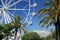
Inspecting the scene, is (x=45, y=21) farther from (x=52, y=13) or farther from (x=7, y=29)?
(x=7, y=29)

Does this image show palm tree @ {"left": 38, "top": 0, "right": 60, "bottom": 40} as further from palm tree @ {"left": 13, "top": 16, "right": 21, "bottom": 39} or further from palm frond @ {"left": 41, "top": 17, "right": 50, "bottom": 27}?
palm tree @ {"left": 13, "top": 16, "right": 21, "bottom": 39}

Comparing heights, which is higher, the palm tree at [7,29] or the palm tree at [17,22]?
the palm tree at [17,22]

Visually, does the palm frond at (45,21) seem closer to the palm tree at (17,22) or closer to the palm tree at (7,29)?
the palm tree at (17,22)

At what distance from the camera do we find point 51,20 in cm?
4175

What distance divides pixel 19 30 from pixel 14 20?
336 centimetres

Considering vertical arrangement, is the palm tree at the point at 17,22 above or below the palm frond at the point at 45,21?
above

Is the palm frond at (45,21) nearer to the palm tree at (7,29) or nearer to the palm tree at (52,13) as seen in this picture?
the palm tree at (52,13)

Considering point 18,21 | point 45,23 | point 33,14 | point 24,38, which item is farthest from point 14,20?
point 45,23

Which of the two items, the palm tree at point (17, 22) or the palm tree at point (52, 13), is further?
the palm tree at point (17, 22)

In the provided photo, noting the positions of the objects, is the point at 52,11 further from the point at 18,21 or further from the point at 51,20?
the point at 18,21

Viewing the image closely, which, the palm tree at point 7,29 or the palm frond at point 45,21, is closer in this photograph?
the palm frond at point 45,21

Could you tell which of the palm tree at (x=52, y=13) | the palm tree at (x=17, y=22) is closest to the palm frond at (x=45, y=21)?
the palm tree at (x=52, y=13)

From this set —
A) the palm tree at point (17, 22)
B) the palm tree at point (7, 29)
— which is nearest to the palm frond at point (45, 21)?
the palm tree at point (17, 22)

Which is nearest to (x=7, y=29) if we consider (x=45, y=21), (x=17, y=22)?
(x=17, y=22)
